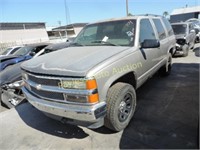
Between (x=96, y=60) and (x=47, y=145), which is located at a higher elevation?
(x=96, y=60)

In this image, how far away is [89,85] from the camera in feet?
8.56

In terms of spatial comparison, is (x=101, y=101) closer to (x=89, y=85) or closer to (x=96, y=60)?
(x=89, y=85)

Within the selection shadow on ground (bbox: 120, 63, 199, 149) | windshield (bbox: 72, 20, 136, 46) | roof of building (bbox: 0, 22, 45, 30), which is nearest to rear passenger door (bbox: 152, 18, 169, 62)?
shadow on ground (bbox: 120, 63, 199, 149)

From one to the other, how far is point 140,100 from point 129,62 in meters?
1.44

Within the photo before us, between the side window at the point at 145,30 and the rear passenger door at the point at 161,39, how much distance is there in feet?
1.54

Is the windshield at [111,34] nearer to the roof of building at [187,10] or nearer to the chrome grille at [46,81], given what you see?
the chrome grille at [46,81]

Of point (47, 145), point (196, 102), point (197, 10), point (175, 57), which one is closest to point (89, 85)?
point (47, 145)

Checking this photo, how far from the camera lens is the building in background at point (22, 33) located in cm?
3045

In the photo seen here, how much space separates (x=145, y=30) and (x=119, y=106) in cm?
196

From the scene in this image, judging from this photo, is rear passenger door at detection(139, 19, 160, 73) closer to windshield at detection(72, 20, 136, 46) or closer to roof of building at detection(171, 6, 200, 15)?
windshield at detection(72, 20, 136, 46)

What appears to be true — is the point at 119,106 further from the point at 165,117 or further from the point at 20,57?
the point at 20,57

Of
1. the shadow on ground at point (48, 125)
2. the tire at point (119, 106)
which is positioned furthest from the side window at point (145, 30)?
the shadow on ground at point (48, 125)

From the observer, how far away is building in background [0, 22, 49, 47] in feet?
99.9

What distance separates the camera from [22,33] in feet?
108
